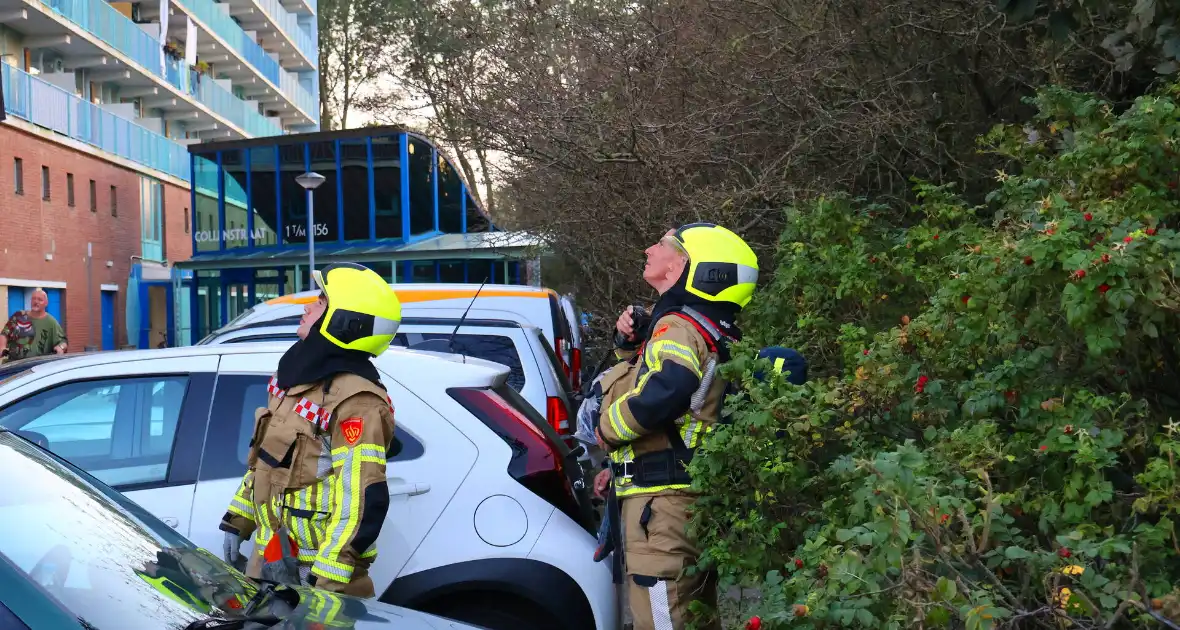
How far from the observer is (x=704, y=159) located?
31.8 feet

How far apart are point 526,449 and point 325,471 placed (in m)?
0.80

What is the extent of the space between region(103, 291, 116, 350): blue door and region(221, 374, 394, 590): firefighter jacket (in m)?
32.8

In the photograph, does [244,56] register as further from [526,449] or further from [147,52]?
[526,449]

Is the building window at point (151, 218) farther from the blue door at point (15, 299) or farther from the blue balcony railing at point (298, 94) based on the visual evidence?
the blue balcony railing at point (298, 94)

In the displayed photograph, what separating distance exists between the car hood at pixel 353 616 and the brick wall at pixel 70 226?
26.7 m

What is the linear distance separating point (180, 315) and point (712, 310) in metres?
30.8

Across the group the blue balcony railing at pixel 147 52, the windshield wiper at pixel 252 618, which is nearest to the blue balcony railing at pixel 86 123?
the blue balcony railing at pixel 147 52

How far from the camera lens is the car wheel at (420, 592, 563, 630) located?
4289mm

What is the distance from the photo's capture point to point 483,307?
8906 mm

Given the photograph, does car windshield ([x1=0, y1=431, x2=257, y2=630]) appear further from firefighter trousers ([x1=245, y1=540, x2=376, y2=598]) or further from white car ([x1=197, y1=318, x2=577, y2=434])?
white car ([x1=197, y1=318, x2=577, y2=434])

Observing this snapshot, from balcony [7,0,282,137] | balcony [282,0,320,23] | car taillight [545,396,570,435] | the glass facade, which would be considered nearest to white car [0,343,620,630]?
car taillight [545,396,570,435]

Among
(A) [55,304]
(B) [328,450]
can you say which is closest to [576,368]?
(B) [328,450]

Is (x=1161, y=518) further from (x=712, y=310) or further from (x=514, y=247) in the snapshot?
(x=514, y=247)

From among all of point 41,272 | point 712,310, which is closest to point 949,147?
point 712,310
